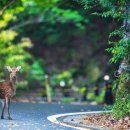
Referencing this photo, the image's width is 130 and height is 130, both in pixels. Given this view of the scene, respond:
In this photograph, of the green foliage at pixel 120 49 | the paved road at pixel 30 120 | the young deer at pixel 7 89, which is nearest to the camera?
the paved road at pixel 30 120

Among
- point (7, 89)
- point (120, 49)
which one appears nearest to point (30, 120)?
point (7, 89)

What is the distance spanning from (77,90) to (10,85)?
19352mm

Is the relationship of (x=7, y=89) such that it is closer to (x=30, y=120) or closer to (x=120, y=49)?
(x=30, y=120)

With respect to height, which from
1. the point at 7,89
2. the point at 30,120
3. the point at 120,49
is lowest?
the point at 30,120

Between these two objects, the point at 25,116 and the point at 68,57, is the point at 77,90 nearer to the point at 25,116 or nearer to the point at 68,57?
the point at 68,57

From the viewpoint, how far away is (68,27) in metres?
44.5

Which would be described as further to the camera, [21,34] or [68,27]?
[68,27]

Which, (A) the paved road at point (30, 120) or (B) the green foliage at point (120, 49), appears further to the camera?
(B) the green foliage at point (120, 49)

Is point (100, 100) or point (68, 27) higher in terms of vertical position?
point (68, 27)

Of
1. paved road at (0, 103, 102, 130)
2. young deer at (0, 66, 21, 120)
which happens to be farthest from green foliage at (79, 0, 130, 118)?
young deer at (0, 66, 21, 120)

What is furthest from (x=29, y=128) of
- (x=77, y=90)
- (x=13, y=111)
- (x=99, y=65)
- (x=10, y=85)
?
(x=99, y=65)

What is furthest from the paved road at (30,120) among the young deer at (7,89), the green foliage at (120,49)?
the green foliage at (120,49)

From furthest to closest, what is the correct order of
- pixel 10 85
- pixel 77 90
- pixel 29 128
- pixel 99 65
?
1. pixel 99 65
2. pixel 77 90
3. pixel 10 85
4. pixel 29 128

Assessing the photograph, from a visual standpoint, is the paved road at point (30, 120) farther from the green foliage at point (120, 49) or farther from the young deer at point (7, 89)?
the green foliage at point (120, 49)
